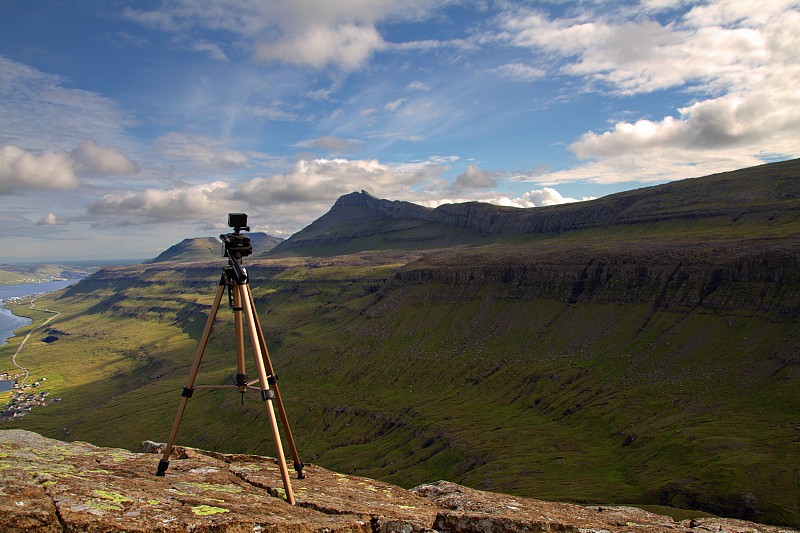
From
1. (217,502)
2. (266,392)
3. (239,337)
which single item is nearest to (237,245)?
(239,337)

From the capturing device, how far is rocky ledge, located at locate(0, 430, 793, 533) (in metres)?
11.7

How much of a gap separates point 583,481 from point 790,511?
43614 mm

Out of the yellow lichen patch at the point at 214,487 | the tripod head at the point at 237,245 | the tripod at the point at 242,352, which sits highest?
the tripod head at the point at 237,245

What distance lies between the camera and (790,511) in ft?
310

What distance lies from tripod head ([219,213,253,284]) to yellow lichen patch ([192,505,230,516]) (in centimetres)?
754

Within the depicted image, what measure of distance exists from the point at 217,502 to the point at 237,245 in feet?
29.5

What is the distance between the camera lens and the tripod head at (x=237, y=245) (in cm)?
1723

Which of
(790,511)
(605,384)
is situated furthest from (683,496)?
A: (605,384)

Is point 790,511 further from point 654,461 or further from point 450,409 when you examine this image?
point 450,409

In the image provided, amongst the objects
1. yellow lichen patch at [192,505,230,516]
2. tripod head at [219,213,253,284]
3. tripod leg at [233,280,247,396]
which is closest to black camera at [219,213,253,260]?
tripod head at [219,213,253,284]

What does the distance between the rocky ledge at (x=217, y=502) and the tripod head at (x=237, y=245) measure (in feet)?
25.6

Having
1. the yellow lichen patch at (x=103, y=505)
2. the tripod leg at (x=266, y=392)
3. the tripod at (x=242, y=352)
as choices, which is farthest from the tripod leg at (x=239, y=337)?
the yellow lichen patch at (x=103, y=505)

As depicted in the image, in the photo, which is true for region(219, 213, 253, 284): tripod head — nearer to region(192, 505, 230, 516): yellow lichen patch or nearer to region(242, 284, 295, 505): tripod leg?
region(242, 284, 295, 505): tripod leg

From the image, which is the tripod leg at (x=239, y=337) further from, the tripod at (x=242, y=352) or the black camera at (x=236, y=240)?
the black camera at (x=236, y=240)
